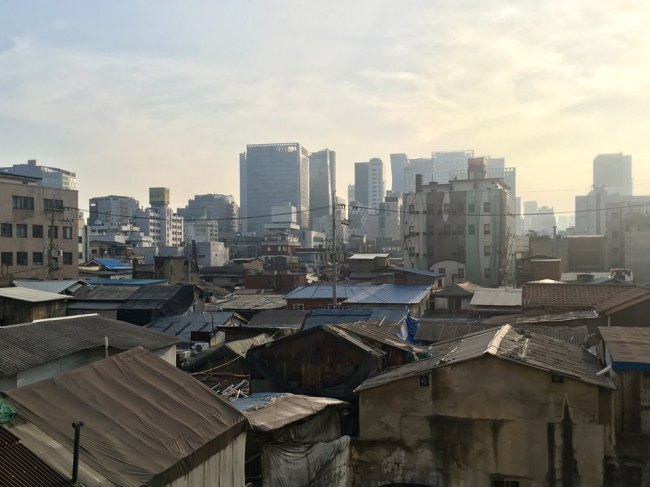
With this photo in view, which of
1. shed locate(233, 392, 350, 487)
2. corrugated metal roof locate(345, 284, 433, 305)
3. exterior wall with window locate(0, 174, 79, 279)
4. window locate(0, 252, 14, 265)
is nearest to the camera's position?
shed locate(233, 392, 350, 487)

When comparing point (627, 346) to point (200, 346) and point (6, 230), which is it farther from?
point (6, 230)

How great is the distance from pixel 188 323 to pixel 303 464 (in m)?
23.6

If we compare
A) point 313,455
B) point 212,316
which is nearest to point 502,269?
point 212,316

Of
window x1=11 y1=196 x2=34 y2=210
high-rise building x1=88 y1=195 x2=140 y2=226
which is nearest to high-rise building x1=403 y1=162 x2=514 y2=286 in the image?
window x1=11 y1=196 x2=34 y2=210

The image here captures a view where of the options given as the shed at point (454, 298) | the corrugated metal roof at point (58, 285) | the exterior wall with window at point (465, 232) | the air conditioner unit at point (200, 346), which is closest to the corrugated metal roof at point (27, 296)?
the air conditioner unit at point (200, 346)

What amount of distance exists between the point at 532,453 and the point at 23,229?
60292 mm

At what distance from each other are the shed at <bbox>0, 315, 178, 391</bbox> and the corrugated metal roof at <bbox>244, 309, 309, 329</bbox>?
12.0 meters

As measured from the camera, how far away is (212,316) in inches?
1410

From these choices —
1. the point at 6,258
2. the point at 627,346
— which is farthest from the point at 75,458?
the point at 6,258

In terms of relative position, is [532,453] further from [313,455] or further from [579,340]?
[579,340]

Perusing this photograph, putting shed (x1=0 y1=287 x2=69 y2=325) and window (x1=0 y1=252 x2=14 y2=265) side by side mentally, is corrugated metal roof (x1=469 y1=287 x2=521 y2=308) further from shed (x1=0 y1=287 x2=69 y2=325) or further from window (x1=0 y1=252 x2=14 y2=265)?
window (x1=0 y1=252 x2=14 y2=265)

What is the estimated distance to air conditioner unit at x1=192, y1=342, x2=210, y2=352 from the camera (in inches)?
1195

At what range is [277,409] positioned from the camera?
1408 centimetres

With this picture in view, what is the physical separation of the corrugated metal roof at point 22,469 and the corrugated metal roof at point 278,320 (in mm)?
25096
